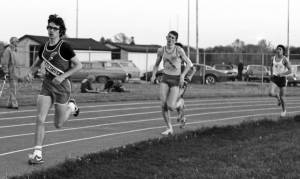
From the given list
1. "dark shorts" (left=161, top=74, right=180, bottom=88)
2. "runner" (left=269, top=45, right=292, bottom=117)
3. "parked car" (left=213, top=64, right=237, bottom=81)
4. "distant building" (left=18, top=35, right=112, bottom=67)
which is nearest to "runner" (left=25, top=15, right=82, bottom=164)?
"dark shorts" (left=161, top=74, right=180, bottom=88)

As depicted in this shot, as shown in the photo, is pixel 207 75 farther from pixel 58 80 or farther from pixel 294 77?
pixel 58 80

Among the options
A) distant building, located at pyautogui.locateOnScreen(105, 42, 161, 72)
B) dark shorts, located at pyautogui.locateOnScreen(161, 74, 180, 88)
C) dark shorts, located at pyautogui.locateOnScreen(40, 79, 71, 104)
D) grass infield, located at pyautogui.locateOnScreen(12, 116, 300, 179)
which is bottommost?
grass infield, located at pyautogui.locateOnScreen(12, 116, 300, 179)

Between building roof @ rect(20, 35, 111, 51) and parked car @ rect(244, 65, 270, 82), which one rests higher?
building roof @ rect(20, 35, 111, 51)

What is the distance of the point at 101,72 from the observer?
35.9 meters

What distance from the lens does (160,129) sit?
12367 mm

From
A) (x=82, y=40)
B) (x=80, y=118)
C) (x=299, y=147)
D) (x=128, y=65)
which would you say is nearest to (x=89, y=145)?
(x=299, y=147)

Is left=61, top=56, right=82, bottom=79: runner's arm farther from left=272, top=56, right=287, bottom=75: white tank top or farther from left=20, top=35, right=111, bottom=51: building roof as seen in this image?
left=20, top=35, right=111, bottom=51: building roof

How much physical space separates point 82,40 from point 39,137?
163 feet

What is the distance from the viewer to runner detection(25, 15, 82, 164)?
7.96 m

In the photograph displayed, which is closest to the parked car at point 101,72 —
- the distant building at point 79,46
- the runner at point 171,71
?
the distant building at point 79,46

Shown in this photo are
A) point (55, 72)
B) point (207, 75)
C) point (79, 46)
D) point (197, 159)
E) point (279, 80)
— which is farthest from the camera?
point (79, 46)

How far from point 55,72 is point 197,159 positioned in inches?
90.4

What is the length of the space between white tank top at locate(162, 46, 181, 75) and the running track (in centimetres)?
129

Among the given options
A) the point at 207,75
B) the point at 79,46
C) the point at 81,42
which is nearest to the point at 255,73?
the point at 207,75
